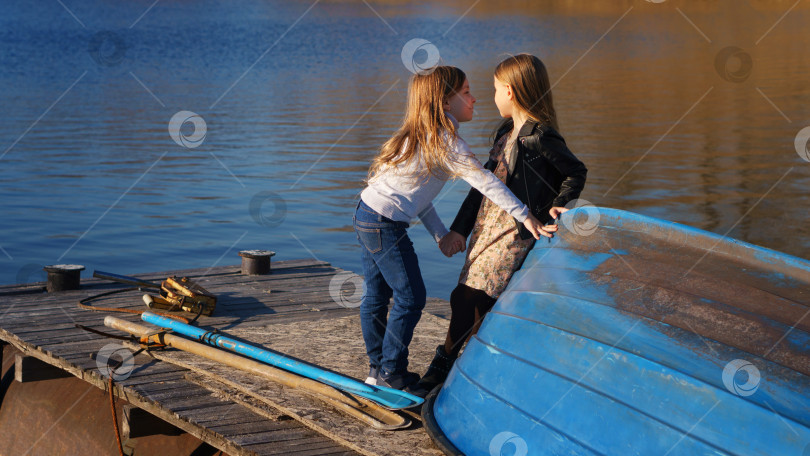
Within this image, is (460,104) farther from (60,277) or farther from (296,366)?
(60,277)

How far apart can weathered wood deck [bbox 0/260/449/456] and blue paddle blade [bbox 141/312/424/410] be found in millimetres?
254

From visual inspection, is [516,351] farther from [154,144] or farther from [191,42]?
[191,42]

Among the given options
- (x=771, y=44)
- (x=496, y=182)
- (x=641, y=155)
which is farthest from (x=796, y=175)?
(x=771, y=44)

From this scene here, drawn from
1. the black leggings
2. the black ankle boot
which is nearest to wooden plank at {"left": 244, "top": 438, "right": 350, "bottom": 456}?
the black ankle boot

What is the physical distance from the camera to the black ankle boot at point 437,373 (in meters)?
4.41

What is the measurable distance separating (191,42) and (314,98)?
712 inches

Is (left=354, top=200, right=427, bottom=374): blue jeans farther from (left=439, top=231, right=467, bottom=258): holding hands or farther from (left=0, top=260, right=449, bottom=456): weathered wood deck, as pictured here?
(left=0, top=260, right=449, bottom=456): weathered wood deck

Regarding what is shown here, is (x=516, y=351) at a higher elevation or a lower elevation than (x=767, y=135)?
higher

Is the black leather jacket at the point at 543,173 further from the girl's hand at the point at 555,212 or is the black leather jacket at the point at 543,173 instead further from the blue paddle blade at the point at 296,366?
the blue paddle blade at the point at 296,366

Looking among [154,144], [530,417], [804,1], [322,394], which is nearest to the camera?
[530,417]

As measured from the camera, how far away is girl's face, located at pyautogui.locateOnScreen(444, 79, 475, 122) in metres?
4.21

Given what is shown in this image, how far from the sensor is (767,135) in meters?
19.8

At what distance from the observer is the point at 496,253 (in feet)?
14.1

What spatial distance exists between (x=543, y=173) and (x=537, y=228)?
277mm
